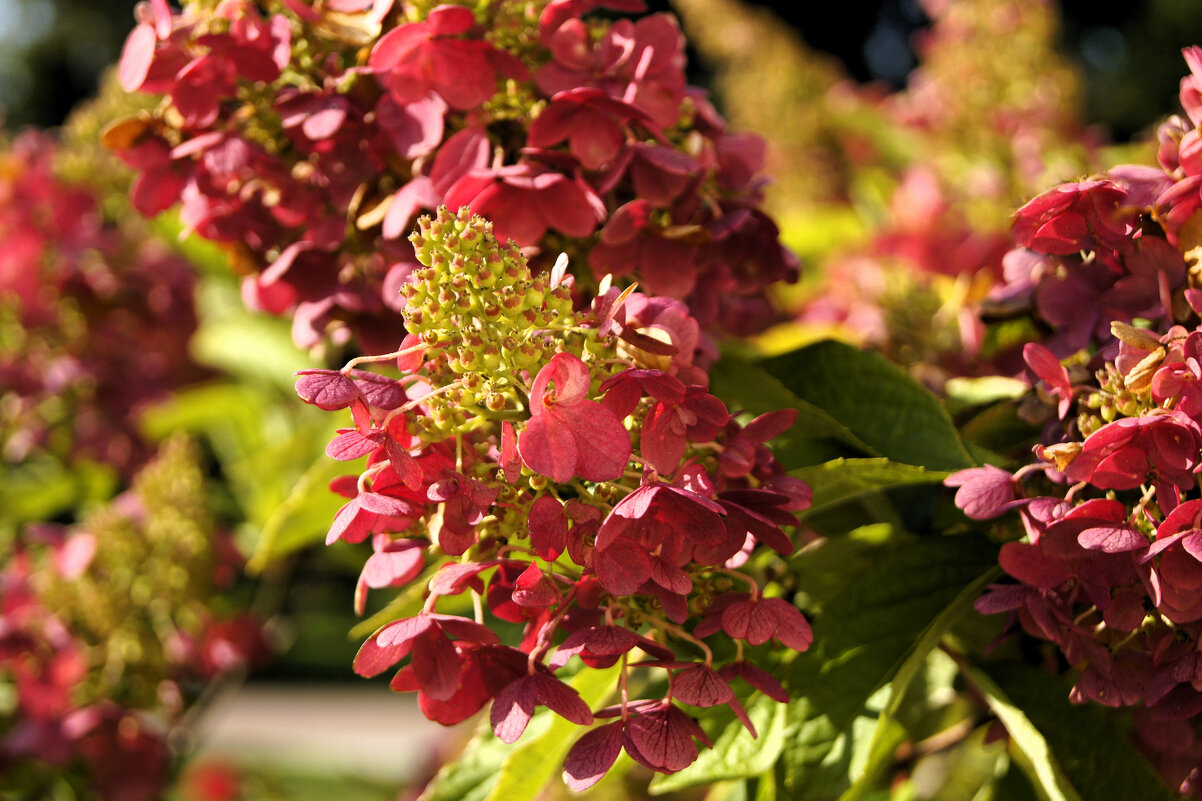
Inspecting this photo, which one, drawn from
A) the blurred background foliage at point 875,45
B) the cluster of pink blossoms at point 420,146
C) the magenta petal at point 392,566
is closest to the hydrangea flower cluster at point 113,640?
the cluster of pink blossoms at point 420,146

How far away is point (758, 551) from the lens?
1.99ft

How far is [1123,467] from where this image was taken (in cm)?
46

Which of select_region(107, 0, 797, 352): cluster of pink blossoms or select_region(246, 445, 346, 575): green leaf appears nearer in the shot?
select_region(107, 0, 797, 352): cluster of pink blossoms

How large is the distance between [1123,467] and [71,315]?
59.1 inches

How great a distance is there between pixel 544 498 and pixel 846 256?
1.22m

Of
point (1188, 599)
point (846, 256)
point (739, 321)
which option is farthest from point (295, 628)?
point (1188, 599)

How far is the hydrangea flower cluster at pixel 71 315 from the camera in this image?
1476mm

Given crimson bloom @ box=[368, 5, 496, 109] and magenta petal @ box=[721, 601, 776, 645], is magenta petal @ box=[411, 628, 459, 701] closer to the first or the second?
magenta petal @ box=[721, 601, 776, 645]

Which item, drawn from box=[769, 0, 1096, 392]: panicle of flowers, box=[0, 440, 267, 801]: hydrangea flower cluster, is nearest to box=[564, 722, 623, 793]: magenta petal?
box=[769, 0, 1096, 392]: panicle of flowers

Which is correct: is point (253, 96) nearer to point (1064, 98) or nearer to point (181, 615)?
point (181, 615)

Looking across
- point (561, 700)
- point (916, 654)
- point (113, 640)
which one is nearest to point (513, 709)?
point (561, 700)

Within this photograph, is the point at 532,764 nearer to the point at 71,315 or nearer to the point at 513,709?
the point at 513,709

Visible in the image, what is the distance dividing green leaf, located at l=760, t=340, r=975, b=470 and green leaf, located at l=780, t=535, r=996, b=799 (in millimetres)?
55

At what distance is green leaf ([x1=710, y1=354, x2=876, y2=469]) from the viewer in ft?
2.04
